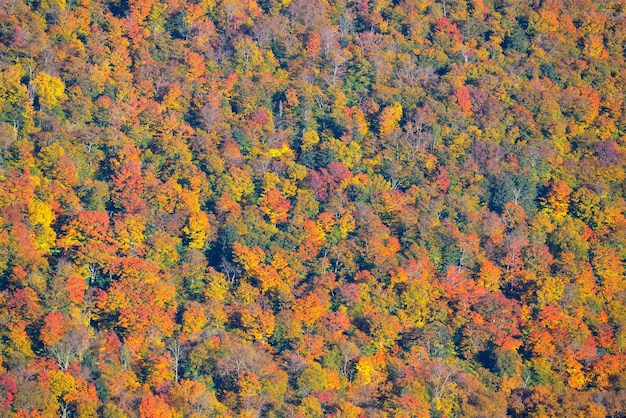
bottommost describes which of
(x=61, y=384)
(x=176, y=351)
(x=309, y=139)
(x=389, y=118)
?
(x=61, y=384)

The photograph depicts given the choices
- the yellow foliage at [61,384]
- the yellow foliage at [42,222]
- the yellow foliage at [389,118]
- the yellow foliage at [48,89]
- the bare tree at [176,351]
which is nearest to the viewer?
the yellow foliage at [61,384]

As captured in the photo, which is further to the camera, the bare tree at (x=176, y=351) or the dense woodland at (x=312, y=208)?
the dense woodland at (x=312, y=208)

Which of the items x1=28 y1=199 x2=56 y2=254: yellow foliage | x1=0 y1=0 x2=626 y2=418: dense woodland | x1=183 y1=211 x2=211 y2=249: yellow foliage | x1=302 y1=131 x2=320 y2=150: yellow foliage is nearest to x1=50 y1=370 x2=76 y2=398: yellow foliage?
x1=0 y1=0 x2=626 y2=418: dense woodland

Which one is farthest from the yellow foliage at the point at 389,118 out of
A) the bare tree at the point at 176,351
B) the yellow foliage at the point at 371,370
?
the bare tree at the point at 176,351

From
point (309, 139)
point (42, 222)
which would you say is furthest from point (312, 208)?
point (42, 222)

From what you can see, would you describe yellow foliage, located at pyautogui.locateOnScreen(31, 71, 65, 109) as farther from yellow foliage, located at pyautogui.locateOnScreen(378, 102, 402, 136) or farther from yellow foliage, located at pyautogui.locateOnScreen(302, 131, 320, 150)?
yellow foliage, located at pyautogui.locateOnScreen(378, 102, 402, 136)

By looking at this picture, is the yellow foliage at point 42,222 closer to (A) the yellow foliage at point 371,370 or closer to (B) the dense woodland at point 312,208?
(B) the dense woodland at point 312,208

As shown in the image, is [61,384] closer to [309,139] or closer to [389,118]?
[309,139]

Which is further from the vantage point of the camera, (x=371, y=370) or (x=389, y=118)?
(x=389, y=118)
